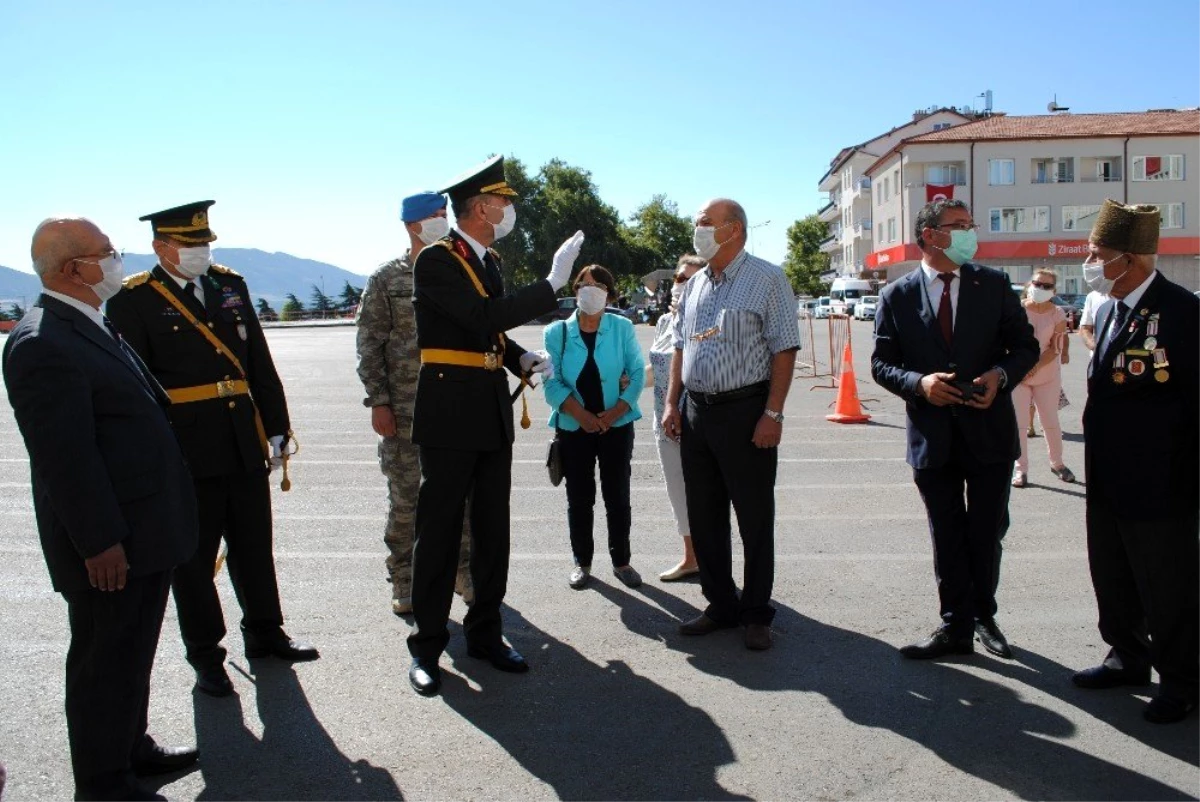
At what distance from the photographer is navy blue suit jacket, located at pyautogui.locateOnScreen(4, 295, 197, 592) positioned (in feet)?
10.3

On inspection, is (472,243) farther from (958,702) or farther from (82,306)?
(958,702)

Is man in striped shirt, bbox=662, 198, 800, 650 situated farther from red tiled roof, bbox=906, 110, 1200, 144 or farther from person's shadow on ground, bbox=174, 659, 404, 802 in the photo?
red tiled roof, bbox=906, 110, 1200, 144

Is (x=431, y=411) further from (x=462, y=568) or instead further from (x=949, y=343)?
(x=949, y=343)

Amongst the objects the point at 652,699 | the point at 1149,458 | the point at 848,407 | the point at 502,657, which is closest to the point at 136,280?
the point at 502,657

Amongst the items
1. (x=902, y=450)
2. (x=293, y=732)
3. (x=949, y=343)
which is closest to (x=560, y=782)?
(x=293, y=732)

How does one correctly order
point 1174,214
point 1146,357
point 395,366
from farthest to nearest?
point 1174,214 < point 395,366 < point 1146,357

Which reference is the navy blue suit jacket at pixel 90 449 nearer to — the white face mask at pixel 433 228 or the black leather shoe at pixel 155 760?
the black leather shoe at pixel 155 760

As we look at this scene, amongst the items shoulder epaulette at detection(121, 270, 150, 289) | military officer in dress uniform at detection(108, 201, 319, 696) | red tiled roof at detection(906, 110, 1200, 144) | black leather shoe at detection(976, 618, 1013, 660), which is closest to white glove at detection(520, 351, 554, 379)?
military officer in dress uniform at detection(108, 201, 319, 696)

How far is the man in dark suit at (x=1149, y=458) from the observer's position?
12.9 ft

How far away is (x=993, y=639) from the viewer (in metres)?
4.68

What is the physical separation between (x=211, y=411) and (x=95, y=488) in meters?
1.45

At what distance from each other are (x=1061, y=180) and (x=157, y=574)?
6743 cm

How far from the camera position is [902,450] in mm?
10547

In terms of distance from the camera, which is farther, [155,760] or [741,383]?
[741,383]
